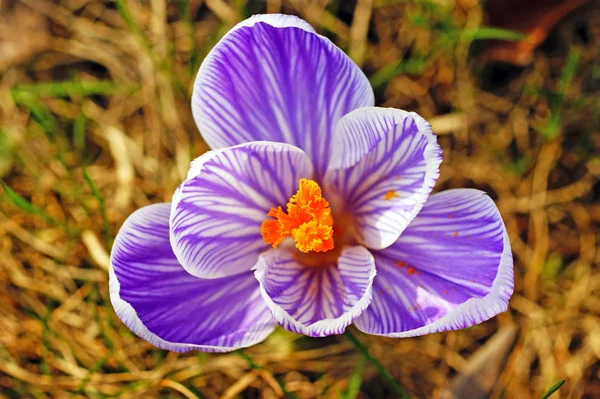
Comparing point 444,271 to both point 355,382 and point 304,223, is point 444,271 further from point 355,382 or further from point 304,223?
point 355,382

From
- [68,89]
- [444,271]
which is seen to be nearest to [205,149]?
[68,89]

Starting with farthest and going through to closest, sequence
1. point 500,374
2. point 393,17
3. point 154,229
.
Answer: point 393,17 < point 500,374 < point 154,229

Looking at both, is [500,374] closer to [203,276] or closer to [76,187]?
[203,276]

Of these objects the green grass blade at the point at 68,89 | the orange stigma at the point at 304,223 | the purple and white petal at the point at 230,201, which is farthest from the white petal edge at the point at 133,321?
the green grass blade at the point at 68,89

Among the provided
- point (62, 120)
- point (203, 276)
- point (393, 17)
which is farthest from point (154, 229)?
point (393, 17)

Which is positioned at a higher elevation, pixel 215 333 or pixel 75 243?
pixel 215 333

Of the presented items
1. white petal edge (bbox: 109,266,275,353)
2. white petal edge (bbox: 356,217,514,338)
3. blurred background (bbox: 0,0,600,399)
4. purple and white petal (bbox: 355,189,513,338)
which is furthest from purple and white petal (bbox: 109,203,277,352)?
blurred background (bbox: 0,0,600,399)
